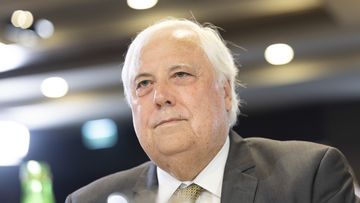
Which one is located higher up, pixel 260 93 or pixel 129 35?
pixel 129 35

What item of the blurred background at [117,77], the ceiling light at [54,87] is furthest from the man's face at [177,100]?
the ceiling light at [54,87]

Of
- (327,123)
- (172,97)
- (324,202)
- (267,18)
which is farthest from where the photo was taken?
(327,123)

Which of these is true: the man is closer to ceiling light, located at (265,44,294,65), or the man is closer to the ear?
the ear

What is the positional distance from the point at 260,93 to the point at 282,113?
0.27m

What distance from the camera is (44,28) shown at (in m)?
5.32

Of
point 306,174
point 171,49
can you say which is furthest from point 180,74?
point 306,174

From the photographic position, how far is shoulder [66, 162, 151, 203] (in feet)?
6.53

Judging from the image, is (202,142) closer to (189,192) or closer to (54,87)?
(189,192)

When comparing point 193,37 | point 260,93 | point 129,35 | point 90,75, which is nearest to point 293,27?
point 260,93

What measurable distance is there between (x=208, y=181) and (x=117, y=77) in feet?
13.9

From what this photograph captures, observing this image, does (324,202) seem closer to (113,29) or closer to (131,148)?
(113,29)

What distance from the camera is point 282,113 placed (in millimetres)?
5984

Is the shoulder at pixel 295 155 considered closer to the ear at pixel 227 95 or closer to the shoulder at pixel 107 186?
the ear at pixel 227 95

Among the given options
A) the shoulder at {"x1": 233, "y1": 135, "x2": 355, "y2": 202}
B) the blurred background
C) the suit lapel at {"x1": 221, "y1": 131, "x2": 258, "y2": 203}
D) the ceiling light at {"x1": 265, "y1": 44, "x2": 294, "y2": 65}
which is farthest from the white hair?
the ceiling light at {"x1": 265, "y1": 44, "x2": 294, "y2": 65}
